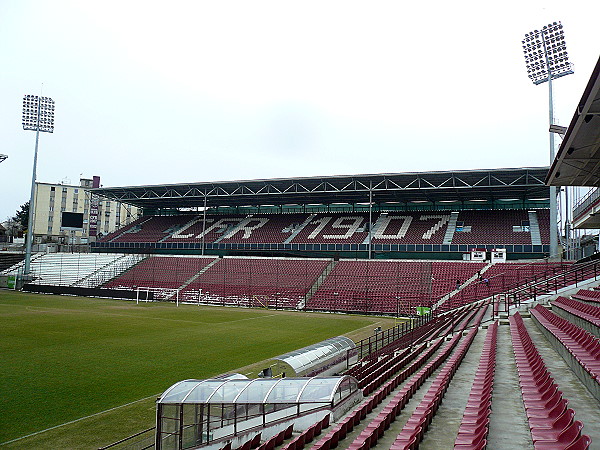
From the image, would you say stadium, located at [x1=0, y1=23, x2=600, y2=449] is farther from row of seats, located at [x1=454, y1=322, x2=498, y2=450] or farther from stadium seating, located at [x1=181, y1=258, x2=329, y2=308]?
stadium seating, located at [x1=181, y1=258, x2=329, y2=308]

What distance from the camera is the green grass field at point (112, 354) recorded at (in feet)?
35.3

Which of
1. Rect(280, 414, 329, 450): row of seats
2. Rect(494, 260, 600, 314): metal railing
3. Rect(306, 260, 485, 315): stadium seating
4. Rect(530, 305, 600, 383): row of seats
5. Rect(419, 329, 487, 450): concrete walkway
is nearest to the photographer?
Rect(280, 414, 329, 450): row of seats

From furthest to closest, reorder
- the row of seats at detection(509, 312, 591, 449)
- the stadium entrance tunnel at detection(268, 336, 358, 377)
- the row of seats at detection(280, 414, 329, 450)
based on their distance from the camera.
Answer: the stadium entrance tunnel at detection(268, 336, 358, 377)
the row of seats at detection(280, 414, 329, 450)
the row of seats at detection(509, 312, 591, 449)

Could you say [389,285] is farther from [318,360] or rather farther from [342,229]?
[318,360]

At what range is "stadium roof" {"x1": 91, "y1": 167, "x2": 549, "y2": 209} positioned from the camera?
142 ft

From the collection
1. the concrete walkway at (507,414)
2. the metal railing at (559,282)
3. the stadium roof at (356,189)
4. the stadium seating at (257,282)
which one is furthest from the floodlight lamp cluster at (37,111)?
the concrete walkway at (507,414)

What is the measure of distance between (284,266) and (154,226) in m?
24.3

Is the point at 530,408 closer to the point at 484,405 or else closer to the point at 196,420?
the point at 484,405

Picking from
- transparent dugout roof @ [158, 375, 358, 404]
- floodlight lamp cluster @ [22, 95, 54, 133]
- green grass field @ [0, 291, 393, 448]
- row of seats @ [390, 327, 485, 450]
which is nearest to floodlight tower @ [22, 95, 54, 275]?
floodlight lamp cluster @ [22, 95, 54, 133]

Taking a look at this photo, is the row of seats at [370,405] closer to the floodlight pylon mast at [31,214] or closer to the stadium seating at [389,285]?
the stadium seating at [389,285]

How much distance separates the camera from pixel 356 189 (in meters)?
48.4

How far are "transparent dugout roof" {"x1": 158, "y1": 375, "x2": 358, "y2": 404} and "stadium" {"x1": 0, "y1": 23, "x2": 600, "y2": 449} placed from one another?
4cm

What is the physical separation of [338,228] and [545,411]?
46.8 metres

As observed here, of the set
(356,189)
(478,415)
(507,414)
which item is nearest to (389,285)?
(356,189)
